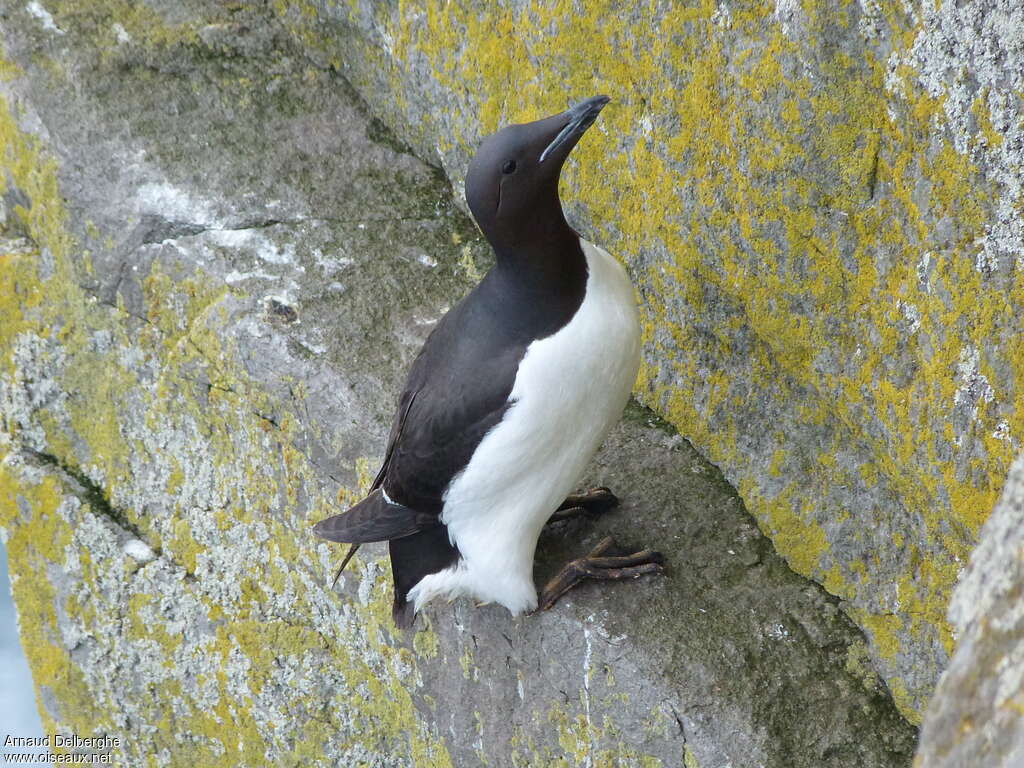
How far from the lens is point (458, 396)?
2.43 m

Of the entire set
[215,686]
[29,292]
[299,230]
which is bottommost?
[215,686]

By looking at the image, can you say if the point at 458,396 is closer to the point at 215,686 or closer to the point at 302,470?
the point at 302,470

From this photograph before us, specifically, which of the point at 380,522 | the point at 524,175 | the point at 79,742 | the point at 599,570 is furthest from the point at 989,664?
the point at 79,742

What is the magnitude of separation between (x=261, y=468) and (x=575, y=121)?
1.61 metres

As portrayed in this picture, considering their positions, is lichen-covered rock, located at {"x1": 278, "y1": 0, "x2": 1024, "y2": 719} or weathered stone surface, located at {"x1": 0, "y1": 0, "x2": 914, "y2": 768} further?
weathered stone surface, located at {"x1": 0, "y1": 0, "x2": 914, "y2": 768}

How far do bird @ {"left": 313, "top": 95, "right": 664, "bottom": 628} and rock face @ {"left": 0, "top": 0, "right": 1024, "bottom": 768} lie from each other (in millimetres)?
220

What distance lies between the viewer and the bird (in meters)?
2.28

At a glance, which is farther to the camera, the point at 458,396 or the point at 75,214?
the point at 75,214

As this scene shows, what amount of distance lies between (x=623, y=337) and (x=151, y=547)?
205 cm

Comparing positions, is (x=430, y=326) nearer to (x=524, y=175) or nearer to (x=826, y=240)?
(x=524, y=175)

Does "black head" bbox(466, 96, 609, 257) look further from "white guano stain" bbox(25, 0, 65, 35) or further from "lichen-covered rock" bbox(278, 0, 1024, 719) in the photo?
"white guano stain" bbox(25, 0, 65, 35)

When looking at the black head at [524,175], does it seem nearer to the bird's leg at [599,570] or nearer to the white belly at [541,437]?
the white belly at [541,437]

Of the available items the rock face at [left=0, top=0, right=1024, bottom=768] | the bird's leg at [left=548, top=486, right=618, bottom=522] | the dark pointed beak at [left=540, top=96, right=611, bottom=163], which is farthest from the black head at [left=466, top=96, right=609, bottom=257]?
the bird's leg at [left=548, top=486, right=618, bottom=522]

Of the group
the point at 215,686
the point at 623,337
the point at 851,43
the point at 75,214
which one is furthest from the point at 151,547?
the point at 851,43
